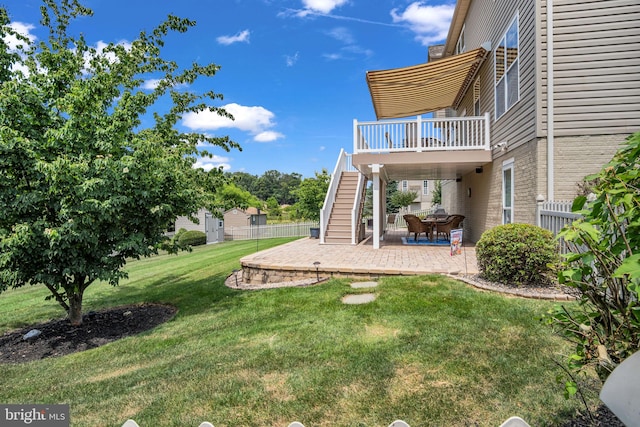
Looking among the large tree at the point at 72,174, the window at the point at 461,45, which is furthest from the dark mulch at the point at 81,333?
the window at the point at 461,45

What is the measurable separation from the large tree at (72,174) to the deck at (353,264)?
242 centimetres

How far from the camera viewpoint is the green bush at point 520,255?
5414mm

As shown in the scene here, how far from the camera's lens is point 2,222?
476cm

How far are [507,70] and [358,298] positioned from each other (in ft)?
22.0

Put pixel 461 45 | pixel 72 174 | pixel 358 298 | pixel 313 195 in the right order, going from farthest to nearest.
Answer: pixel 313 195 → pixel 461 45 → pixel 358 298 → pixel 72 174

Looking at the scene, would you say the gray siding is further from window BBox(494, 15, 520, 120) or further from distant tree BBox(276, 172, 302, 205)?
distant tree BBox(276, 172, 302, 205)

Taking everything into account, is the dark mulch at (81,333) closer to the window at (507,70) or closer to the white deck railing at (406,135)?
the white deck railing at (406,135)

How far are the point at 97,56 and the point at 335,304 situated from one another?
643cm

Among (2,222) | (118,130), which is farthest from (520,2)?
(2,222)

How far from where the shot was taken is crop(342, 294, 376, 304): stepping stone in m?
5.41

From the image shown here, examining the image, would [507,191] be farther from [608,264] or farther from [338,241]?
[608,264]

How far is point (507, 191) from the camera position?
8.65 metres

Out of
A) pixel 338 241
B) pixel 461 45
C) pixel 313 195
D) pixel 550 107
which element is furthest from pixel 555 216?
pixel 313 195

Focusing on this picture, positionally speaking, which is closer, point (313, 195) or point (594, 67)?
point (594, 67)
